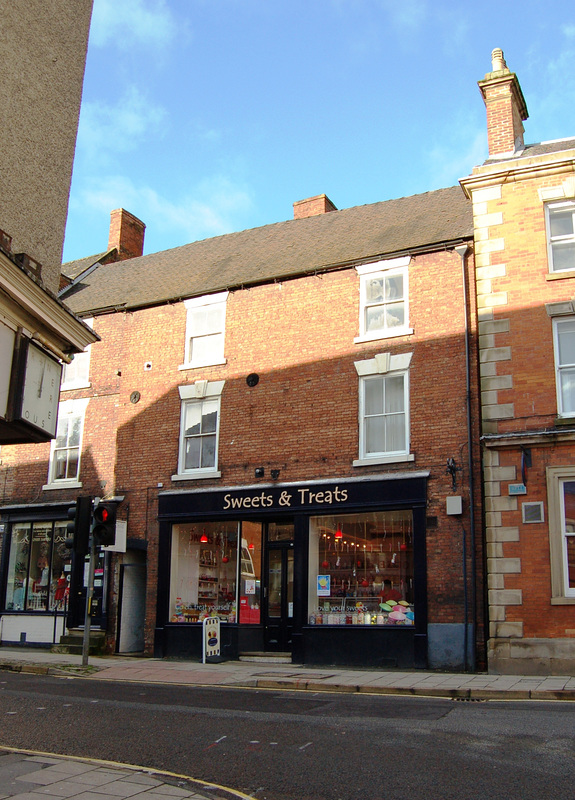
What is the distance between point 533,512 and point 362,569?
3.92 meters

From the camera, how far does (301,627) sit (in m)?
16.5

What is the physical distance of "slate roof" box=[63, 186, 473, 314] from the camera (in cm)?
1827

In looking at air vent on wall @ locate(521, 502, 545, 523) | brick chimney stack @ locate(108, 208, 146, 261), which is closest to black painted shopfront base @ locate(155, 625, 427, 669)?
air vent on wall @ locate(521, 502, 545, 523)

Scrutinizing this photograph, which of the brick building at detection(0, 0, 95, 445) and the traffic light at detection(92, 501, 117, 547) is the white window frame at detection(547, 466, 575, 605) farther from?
the brick building at detection(0, 0, 95, 445)

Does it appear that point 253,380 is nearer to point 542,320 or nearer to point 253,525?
point 253,525

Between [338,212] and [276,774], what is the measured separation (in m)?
17.7

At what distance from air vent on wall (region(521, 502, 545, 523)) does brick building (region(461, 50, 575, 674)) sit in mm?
18

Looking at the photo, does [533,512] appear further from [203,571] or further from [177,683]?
[203,571]

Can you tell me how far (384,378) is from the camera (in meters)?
17.1

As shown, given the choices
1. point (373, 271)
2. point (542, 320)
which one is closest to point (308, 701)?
point (542, 320)

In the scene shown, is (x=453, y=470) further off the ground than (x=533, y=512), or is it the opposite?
(x=453, y=470)

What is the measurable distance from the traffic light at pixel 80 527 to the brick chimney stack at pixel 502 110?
37.2 feet

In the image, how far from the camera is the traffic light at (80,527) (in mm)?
14133

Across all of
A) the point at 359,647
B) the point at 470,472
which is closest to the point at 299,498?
the point at 359,647
